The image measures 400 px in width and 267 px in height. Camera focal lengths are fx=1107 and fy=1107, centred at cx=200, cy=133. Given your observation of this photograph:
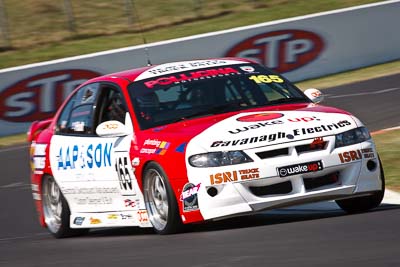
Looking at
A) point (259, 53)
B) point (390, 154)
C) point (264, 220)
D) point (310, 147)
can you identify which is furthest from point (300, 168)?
point (259, 53)

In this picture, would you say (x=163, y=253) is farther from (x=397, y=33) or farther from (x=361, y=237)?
(x=397, y=33)

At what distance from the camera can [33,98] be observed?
2114cm

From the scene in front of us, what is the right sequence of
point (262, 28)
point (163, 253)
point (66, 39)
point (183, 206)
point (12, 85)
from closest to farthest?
point (163, 253), point (183, 206), point (12, 85), point (262, 28), point (66, 39)

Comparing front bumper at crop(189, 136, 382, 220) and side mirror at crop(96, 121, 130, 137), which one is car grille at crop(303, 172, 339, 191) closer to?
front bumper at crop(189, 136, 382, 220)

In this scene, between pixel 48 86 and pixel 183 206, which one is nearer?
pixel 183 206

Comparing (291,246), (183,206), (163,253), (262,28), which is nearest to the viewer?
(291,246)

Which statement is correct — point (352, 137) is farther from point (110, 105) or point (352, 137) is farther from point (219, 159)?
point (110, 105)

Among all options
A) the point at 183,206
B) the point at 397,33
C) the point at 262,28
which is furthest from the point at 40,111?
the point at 183,206

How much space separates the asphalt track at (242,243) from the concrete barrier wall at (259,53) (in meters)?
9.91

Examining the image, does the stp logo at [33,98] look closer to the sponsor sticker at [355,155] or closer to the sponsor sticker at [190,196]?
the sponsor sticker at [190,196]

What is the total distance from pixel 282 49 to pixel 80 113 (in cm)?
1375

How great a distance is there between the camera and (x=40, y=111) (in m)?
21.1

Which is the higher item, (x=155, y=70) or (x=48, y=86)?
(x=155, y=70)

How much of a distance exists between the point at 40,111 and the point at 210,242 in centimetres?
1414
